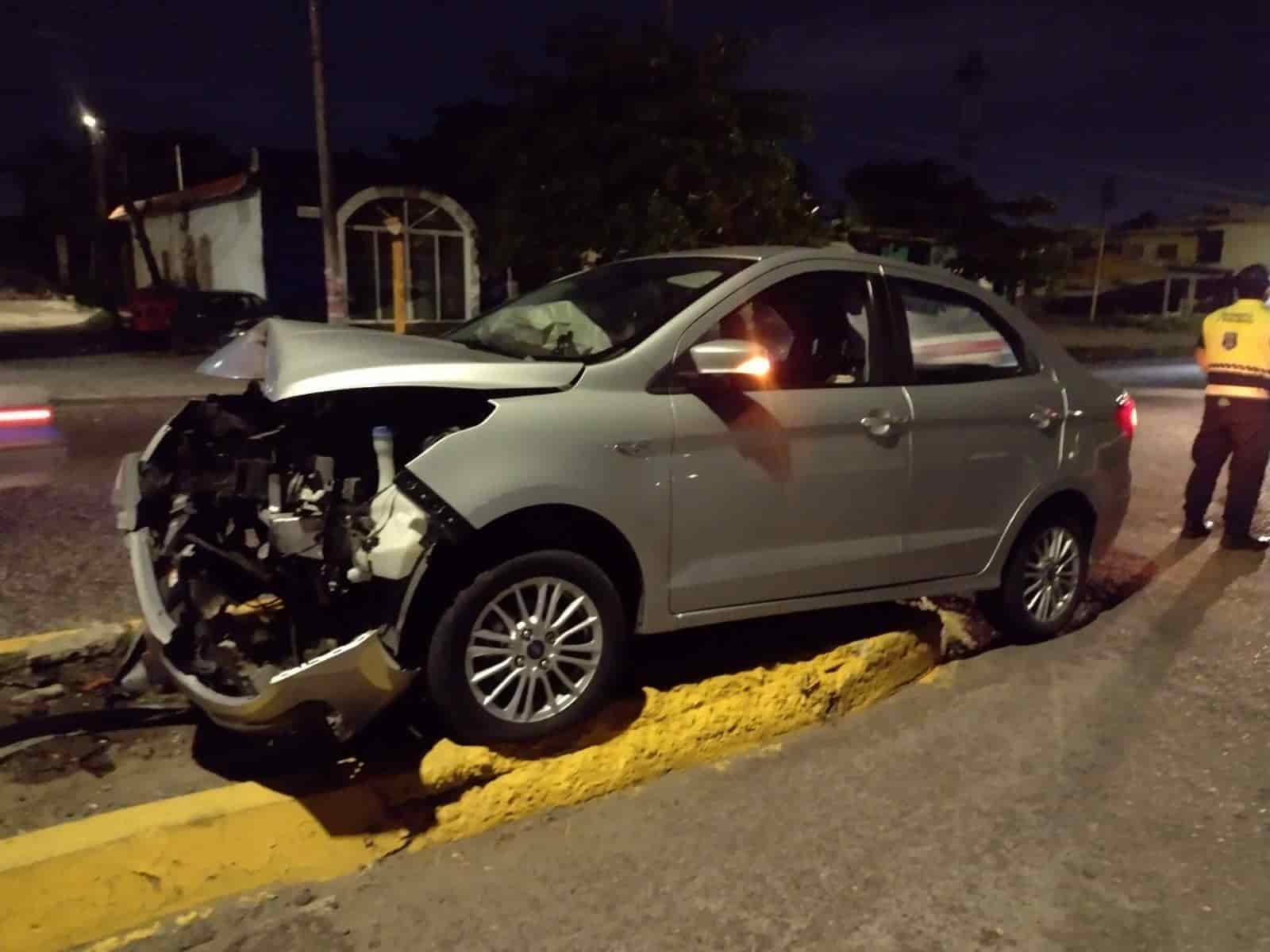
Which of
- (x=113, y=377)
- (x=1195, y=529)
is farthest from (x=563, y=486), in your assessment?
(x=113, y=377)

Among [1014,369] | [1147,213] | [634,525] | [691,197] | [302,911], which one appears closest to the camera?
[302,911]

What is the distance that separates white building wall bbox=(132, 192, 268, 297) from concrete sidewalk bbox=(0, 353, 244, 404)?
3.98 metres

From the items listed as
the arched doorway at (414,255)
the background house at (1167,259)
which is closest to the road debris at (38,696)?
the arched doorway at (414,255)

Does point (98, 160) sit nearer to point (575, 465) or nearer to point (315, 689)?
point (575, 465)

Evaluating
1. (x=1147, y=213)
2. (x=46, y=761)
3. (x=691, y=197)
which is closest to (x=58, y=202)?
(x=691, y=197)

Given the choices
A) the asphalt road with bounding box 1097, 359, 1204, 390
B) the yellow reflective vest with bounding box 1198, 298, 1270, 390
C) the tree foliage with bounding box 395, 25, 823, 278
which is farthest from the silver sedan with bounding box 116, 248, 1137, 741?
the asphalt road with bounding box 1097, 359, 1204, 390

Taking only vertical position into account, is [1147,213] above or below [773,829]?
above

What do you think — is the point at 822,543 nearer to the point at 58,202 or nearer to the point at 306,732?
the point at 306,732

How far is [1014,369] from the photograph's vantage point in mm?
4793

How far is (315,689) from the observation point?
3.04 m

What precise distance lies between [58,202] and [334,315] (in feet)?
121

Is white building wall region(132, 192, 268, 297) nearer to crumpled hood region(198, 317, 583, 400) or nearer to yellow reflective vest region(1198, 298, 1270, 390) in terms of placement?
yellow reflective vest region(1198, 298, 1270, 390)

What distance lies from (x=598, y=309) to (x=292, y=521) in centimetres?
157

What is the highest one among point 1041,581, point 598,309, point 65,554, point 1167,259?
point 1167,259
